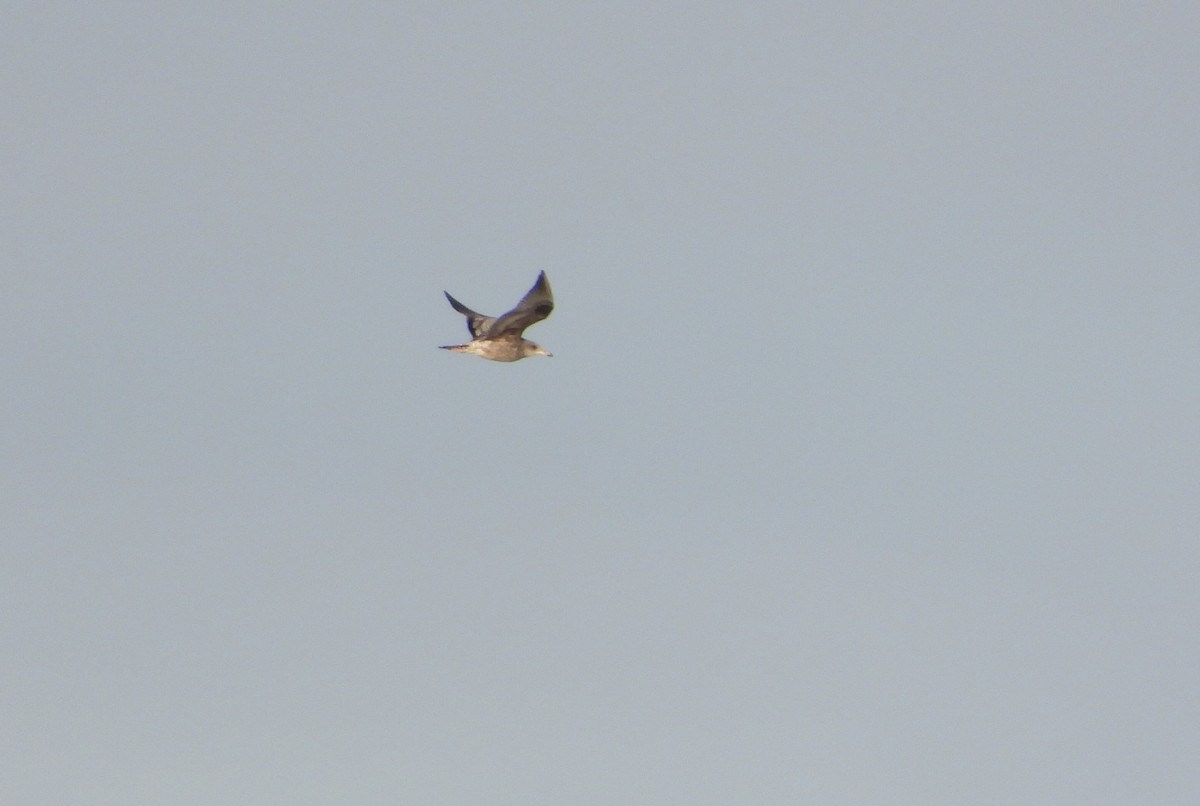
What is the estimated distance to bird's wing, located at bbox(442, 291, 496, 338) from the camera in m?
59.3

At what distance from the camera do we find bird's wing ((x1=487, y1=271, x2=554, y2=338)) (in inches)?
2185

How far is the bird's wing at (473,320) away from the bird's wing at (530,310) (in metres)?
1.60

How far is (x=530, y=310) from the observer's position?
2205 inches

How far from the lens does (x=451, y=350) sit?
191 feet

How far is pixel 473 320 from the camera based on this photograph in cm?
6044

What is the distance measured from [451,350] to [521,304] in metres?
3.08

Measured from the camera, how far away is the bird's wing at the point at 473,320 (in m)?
59.3

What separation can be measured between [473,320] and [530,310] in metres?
4.75

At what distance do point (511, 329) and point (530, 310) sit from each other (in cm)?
151

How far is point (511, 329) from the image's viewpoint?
188ft

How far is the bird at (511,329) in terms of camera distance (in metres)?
55.7

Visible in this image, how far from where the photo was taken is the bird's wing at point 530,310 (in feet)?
182

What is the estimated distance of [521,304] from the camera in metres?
56.1

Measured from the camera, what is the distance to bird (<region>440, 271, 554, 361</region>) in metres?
55.7
